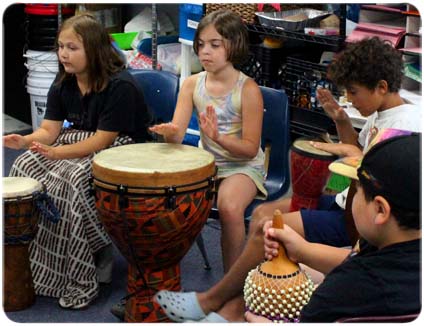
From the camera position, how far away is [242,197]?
2785 mm

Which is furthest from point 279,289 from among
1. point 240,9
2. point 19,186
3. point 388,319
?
point 240,9

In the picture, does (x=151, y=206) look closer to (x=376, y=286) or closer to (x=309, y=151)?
(x=309, y=151)

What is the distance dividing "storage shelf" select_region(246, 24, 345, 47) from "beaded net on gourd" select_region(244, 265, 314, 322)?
1.91 meters

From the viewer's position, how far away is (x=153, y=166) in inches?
99.9

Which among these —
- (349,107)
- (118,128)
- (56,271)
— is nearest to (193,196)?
(118,128)

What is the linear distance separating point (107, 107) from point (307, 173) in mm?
808

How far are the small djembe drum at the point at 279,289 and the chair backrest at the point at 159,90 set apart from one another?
4.28 feet

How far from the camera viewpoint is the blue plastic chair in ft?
9.78

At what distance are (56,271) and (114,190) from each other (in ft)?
2.10

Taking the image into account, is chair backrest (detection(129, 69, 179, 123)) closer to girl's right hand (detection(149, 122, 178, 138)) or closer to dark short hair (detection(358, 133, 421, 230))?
girl's right hand (detection(149, 122, 178, 138))

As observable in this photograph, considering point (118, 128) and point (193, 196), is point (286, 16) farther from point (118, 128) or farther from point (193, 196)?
point (193, 196)

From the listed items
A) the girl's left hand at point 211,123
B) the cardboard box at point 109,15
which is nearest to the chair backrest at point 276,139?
the girl's left hand at point 211,123

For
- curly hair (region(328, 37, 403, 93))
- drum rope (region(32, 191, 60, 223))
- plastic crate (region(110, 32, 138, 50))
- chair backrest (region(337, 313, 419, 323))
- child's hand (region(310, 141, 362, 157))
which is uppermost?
curly hair (region(328, 37, 403, 93))

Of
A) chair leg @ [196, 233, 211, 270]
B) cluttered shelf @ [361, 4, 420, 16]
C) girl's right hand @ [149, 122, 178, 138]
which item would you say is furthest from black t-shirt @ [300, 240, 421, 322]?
cluttered shelf @ [361, 4, 420, 16]
